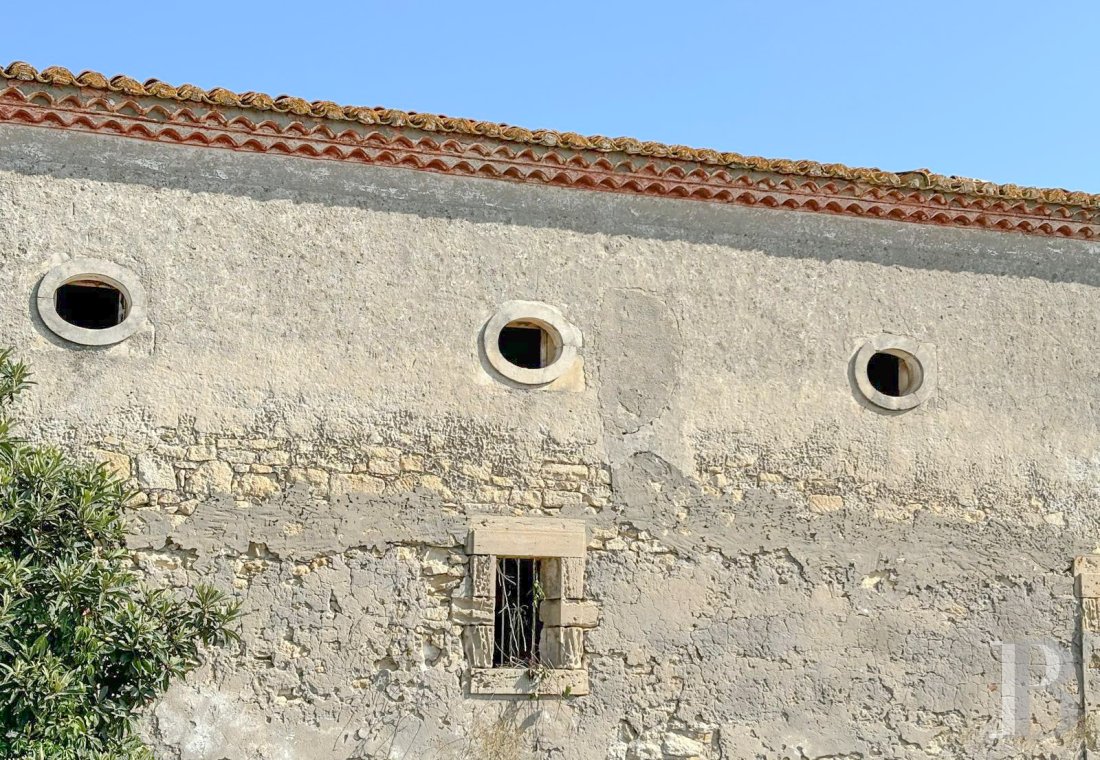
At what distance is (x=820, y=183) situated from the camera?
10.0m

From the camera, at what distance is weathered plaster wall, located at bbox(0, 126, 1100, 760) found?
8688 millimetres

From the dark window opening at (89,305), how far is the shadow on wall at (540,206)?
2.22ft

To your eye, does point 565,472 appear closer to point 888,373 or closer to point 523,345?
point 523,345

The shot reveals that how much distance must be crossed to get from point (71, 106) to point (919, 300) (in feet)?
18.4

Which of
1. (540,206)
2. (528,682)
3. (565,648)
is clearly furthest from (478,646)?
(540,206)

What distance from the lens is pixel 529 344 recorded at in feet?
31.7

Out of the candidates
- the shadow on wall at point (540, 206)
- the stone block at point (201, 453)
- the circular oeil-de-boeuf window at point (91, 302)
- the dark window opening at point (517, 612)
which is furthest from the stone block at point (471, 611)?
the circular oeil-de-boeuf window at point (91, 302)

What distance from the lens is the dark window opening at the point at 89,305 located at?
895cm

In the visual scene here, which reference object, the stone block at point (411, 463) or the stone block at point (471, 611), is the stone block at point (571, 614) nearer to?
the stone block at point (471, 611)

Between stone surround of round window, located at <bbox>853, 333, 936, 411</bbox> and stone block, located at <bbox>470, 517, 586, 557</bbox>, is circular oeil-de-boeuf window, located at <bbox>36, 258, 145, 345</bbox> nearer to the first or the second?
stone block, located at <bbox>470, 517, 586, 557</bbox>

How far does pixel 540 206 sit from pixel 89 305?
2854 mm

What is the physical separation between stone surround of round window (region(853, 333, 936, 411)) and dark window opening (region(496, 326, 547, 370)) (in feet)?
7.00

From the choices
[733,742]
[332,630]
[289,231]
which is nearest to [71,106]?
[289,231]

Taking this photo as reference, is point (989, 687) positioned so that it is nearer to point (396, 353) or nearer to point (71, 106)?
point (396, 353)
